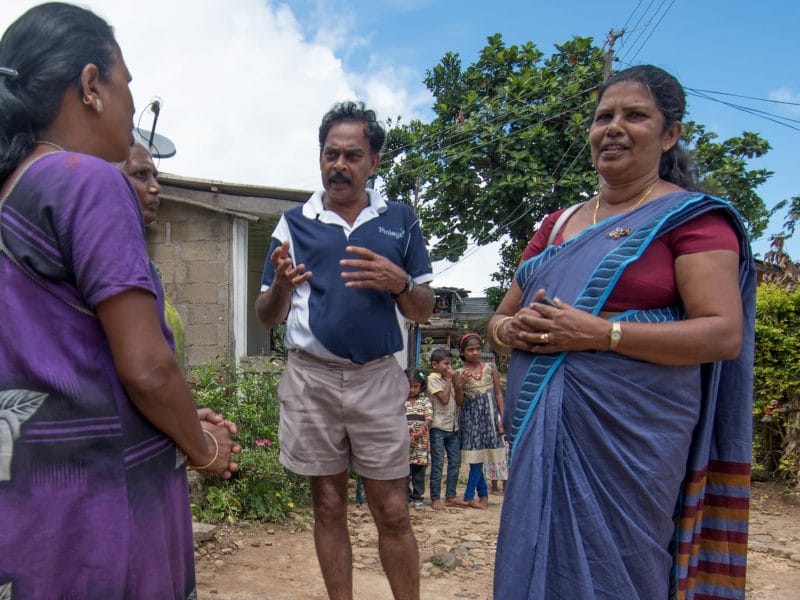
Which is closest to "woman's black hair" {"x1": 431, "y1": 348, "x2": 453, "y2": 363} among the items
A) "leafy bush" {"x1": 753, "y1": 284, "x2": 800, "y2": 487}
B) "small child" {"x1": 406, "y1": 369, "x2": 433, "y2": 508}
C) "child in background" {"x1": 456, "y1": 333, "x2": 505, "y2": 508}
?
"child in background" {"x1": 456, "y1": 333, "x2": 505, "y2": 508}

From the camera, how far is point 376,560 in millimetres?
4234

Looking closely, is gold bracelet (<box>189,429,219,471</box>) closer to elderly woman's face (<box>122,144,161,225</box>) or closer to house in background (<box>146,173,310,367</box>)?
elderly woman's face (<box>122,144,161,225</box>)

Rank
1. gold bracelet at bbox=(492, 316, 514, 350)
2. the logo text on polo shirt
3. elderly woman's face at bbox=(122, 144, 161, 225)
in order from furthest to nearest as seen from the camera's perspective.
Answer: the logo text on polo shirt
elderly woman's face at bbox=(122, 144, 161, 225)
gold bracelet at bbox=(492, 316, 514, 350)

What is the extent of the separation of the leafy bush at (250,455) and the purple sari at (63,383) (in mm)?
3916

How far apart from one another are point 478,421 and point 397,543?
3.99m

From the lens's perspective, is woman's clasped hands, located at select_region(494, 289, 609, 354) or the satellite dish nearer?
woman's clasped hands, located at select_region(494, 289, 609, 354)

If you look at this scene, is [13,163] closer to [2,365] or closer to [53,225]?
[53,225]

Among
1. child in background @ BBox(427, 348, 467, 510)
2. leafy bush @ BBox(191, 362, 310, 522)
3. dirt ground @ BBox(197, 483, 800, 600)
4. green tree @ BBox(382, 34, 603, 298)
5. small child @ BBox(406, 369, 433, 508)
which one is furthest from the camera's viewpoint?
green tree @ BBox(382, 34, 603, 298)

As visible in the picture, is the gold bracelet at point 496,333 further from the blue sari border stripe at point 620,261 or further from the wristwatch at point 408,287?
the wristwatch at point 408,287

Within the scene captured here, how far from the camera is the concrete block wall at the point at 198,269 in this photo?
7219 millimetres

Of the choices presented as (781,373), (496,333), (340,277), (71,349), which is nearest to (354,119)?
(340,277)

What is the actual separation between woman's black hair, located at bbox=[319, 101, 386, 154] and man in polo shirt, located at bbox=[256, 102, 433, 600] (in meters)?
0.02

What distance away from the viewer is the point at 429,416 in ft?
20.5

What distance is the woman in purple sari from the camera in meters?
1.19
